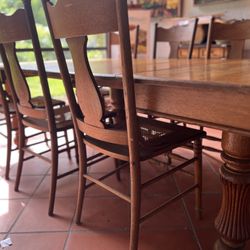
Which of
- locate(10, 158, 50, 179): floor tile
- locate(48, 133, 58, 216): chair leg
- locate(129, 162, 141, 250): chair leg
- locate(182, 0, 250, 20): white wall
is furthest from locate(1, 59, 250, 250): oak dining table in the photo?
locate(182, 0, 250, 20): white wall

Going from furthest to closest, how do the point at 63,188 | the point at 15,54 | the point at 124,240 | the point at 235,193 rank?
the point at 63,188 → the point at 15,54 → the point at 124,240 → the point at 235,193

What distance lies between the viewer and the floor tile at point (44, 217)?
1.40m

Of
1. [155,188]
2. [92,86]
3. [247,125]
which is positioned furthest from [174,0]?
[247,125]

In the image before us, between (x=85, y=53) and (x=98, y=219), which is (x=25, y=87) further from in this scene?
(x=98, y=219)

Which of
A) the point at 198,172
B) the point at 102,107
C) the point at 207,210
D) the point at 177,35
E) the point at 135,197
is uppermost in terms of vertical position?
the point at 177,35

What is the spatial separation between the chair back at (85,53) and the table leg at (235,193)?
336mm

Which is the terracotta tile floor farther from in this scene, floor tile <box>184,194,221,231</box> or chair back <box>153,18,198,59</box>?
chair back <box>153,18,198,59</box>

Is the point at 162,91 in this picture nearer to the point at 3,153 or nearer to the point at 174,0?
the point at 3,153

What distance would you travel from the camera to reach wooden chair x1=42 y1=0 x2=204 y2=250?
2.72 feet

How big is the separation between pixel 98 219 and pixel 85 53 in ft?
3.06

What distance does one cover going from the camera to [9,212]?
1538mm

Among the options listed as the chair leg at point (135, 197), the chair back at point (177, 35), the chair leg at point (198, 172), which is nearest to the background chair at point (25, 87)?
the chair leg at point (135, 197)

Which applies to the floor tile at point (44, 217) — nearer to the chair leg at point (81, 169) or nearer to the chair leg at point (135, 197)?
the chair leg at point (81, 169)

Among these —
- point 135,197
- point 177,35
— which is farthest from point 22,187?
point 177,35
